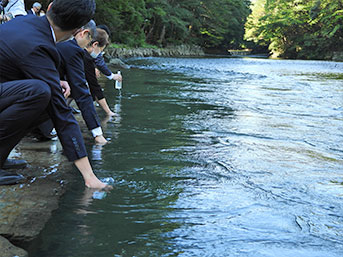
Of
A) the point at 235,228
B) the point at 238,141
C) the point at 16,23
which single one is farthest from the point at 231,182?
the point at 16,23

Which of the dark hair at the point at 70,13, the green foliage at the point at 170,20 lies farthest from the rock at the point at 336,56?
the dark hair at the point at 70,13

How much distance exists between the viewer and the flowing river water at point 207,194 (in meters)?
1.82

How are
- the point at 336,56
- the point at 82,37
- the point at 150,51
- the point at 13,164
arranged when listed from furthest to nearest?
the point at 336,56 → the point at 150,51 → the point at 82,37 → the point at 13,164

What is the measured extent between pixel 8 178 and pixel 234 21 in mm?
49568

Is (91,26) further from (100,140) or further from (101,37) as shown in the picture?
(100,140)

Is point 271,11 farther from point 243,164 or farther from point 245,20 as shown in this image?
point 243,164

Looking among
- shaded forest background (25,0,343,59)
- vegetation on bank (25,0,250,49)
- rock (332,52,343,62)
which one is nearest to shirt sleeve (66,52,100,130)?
vegetation on bank (25,0,250,49)

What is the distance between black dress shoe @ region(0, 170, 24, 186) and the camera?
2.25 m

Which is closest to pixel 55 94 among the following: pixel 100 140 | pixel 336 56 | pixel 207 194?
pixel 207 194

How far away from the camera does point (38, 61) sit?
6.83 ft

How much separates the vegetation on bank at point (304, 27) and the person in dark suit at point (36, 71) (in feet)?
131

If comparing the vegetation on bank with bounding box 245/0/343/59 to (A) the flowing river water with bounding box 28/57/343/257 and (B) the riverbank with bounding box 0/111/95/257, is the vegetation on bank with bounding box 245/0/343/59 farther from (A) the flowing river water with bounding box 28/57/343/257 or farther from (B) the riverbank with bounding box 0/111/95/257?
(B) the riverbank with bounding box 0/111/95/257

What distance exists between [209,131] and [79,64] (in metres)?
1.67

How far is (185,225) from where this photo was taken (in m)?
2.03
